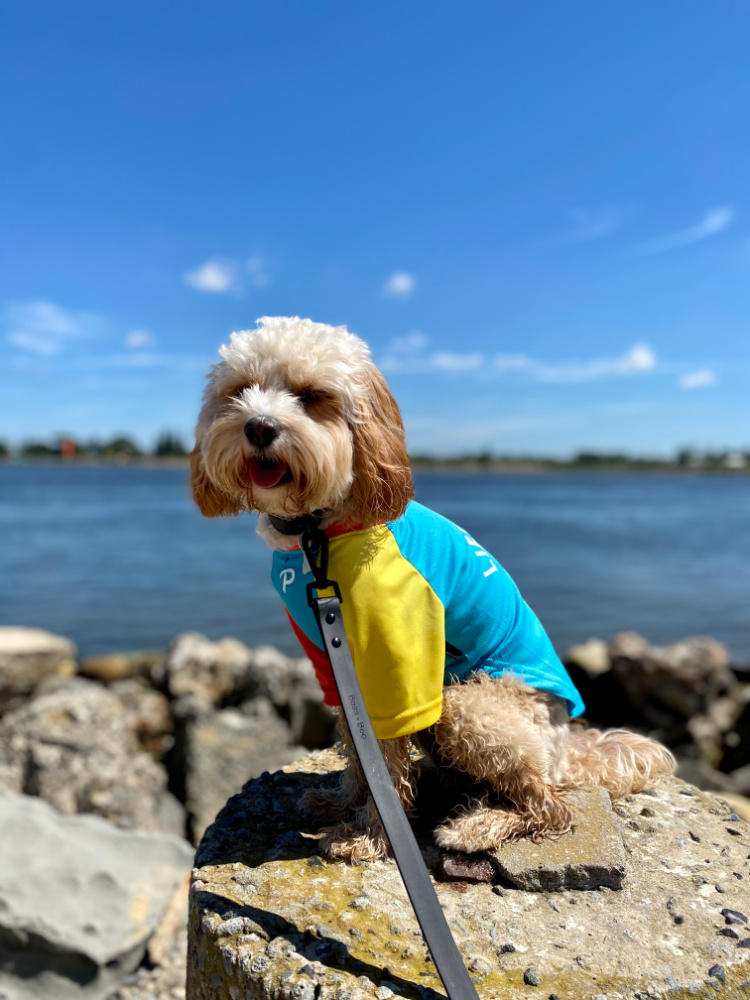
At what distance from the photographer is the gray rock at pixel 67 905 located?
4039 mm

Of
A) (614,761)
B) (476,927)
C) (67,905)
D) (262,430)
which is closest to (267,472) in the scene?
(262,430)

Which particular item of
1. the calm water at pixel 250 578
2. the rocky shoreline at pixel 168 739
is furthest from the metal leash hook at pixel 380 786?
the calm water at pixel 250 578

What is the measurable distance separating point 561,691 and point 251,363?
191 centimetres

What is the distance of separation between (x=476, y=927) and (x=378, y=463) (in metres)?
1.70

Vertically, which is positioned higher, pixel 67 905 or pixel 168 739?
pixel 67 905

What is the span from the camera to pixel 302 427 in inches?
99.3

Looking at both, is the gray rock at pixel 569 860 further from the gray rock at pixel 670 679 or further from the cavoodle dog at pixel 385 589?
the gray rock at pixel 670 679

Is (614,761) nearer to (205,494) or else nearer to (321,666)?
(321,666)

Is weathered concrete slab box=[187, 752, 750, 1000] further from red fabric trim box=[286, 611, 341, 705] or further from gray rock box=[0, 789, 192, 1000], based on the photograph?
gray rock box=[0, 789, 192, 1000]

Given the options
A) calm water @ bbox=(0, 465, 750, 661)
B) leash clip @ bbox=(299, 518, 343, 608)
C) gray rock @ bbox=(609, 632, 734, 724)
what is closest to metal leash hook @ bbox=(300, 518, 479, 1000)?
leash clip @ bbox=(299, 518, 343, 608)

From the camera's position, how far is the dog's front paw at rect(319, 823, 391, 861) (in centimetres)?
285

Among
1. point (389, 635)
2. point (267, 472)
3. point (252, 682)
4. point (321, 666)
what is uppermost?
point (267, 472)

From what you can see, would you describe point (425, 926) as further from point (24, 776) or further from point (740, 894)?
point (24, 776)

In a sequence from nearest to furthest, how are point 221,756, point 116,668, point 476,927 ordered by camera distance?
point 476,927
point 221,756
point 116,668
